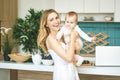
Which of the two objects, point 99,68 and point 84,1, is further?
point 84,1

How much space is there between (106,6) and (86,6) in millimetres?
388

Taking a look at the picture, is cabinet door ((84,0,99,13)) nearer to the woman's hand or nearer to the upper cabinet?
the upper cabinet

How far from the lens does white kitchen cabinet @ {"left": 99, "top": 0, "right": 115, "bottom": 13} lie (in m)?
4.61

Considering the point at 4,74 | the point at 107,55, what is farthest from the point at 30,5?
the point at 107,55

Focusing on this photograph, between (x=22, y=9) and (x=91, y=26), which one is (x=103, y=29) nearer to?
(x=91, y=26)

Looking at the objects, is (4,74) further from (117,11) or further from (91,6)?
(117,11)

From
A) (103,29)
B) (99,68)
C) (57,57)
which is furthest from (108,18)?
(57,57)

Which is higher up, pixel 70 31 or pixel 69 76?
pixel 70 31

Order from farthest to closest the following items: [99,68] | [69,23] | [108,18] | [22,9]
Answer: [22,9] < [108,18] < [99,68] < [69,23]

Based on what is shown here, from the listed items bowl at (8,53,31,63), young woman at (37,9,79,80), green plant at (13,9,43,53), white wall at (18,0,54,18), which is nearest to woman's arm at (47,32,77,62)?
young woman at (37,9,79,80)

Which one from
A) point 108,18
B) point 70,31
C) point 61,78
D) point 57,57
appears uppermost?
point 108,18

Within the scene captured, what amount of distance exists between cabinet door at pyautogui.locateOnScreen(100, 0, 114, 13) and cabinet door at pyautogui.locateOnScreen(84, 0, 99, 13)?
0.32ft

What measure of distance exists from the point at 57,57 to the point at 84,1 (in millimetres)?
3187

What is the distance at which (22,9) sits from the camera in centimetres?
548
